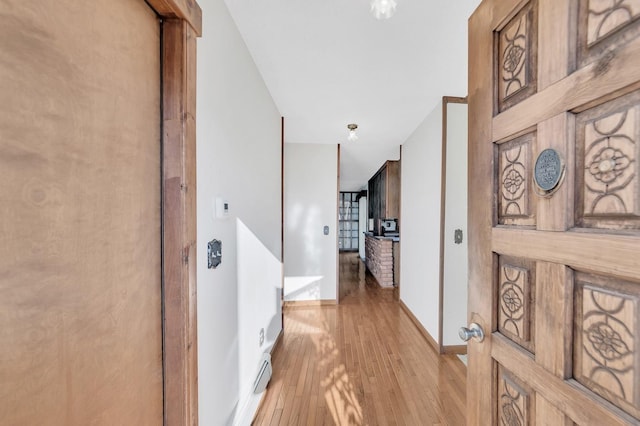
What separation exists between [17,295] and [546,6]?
1289 millimetres

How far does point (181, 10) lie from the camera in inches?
31.1

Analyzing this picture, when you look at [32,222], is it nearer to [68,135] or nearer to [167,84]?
[68,135]

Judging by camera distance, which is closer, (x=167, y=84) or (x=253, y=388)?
(x=167, y=84)

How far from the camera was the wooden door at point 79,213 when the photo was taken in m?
0.44

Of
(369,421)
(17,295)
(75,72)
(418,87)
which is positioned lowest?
(369,421)

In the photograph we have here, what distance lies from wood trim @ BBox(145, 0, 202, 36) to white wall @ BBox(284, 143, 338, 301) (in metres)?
2.55

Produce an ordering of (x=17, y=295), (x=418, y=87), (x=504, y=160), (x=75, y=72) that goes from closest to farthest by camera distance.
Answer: (x=17, y=295) → (x=75, y=72) → (x=504, y=160) → (x=418, y=87)

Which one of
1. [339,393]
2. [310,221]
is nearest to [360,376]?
[339,393]

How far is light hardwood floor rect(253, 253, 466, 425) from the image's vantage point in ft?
5.11

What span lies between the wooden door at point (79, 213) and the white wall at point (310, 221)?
265 cm

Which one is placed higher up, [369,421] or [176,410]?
[176,410]

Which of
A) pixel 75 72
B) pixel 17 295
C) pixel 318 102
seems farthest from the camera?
pixel 318 102

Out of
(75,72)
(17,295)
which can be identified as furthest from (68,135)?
(17,295)

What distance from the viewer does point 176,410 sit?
2.70 feet
